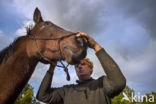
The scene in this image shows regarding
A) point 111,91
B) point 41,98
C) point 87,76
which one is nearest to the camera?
point 111,91

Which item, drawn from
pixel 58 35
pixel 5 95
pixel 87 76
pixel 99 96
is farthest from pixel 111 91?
pixel 5 95

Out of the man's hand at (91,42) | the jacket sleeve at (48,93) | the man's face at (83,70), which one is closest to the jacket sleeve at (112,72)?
the man's hand at (91,42)

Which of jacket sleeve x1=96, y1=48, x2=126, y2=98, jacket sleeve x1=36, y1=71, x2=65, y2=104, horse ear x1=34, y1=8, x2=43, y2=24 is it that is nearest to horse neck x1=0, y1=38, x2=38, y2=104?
jacket sleeve x1=36, y1=71, x2=65, y2=104

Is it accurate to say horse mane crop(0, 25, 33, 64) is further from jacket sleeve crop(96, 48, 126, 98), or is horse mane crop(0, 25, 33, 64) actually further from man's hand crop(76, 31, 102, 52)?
jacket sleeve crop(96, 48, 126, 98)

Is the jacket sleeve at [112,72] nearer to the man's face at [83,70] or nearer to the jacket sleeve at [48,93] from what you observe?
the man's face at [83,70]

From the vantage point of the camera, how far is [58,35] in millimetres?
3172

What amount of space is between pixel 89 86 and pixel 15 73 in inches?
63.1

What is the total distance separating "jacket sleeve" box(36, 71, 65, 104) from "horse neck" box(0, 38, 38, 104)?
46cm

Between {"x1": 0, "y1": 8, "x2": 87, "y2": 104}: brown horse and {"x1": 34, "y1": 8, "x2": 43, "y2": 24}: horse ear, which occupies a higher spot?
{"x1": 34, "y1": 8, "x2": 43, "y2": 24}: horse ear

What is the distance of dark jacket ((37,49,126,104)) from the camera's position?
9.50ft

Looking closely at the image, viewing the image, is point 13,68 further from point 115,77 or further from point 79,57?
point 115,77

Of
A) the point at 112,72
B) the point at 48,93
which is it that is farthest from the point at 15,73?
the point at 112,72

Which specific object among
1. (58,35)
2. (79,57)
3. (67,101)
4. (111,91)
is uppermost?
(58,35)

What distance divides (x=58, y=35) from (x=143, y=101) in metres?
38.8
